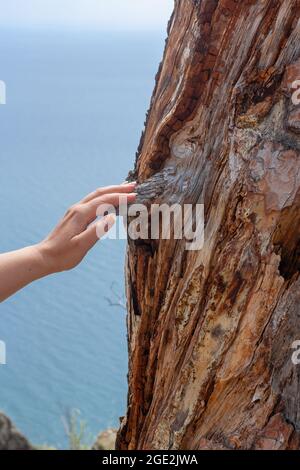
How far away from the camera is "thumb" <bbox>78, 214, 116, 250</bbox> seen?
1245 millimetres

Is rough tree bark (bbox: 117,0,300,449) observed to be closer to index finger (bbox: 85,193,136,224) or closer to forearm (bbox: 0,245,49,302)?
index finger (bbox: 85,193,136,224)

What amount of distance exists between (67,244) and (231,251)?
11.9 inches

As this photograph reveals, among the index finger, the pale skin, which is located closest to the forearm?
the pale skin

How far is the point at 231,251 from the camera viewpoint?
3.72 ft

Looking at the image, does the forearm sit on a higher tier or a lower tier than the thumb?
lower

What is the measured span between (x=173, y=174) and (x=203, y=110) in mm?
123

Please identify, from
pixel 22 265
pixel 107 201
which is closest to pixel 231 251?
pixel 107 201

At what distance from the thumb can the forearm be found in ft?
0.27

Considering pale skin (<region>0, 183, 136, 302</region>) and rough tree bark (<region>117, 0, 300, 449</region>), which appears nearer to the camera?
rough tree bark (<region>117, 0, 300, 449</region>)

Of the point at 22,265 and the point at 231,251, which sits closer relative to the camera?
Answer: the point at 231,251

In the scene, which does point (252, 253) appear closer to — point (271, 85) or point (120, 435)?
point (271, 85)

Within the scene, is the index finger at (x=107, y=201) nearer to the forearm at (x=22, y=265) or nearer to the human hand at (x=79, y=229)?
the human hand at (x=79, y=229)

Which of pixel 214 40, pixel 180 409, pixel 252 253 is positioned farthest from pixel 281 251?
pixel 214 40

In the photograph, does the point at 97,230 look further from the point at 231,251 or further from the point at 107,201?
the point at 231,251
